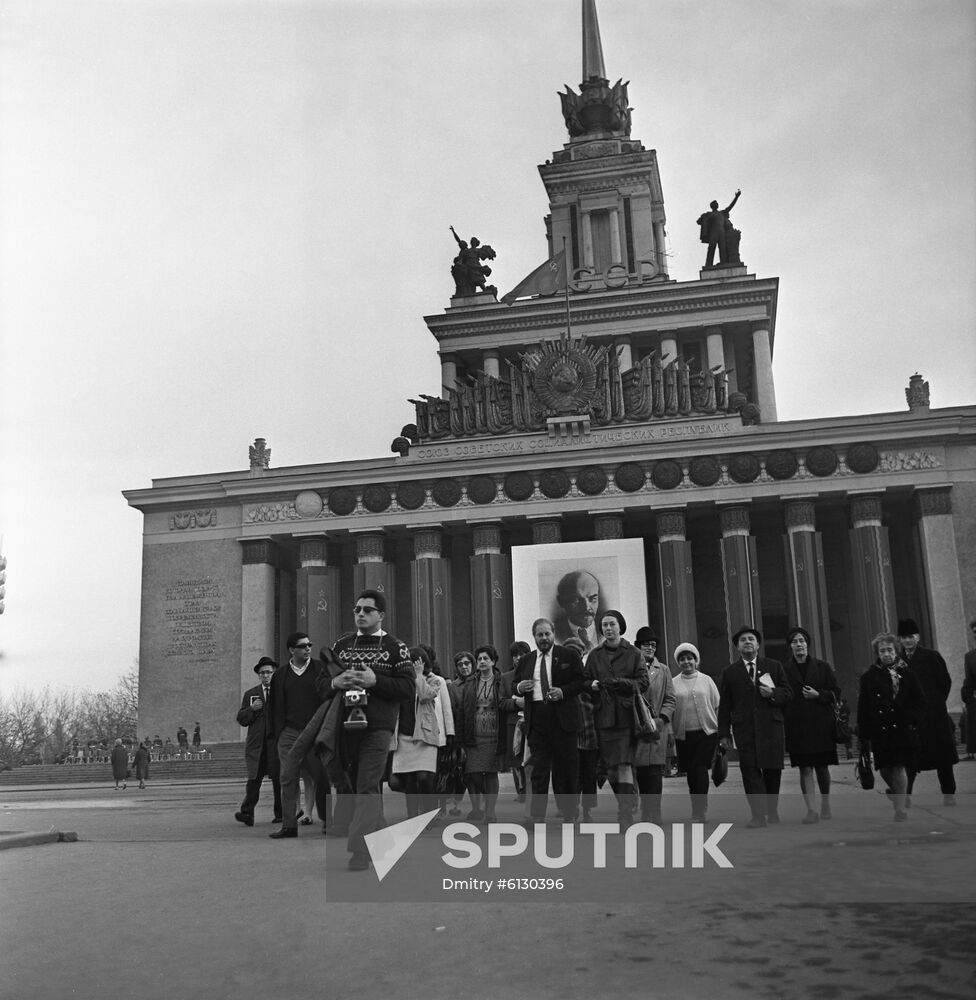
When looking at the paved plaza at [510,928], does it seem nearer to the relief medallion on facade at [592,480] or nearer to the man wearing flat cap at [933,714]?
the man wearing flat cap at [933,714]

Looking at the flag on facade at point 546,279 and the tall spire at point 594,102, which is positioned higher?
the tall spire at point 594,102

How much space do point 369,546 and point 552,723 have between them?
27.7 meters

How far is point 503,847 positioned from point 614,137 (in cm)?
4666

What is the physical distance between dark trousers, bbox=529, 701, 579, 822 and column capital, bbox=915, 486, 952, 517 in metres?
27.2

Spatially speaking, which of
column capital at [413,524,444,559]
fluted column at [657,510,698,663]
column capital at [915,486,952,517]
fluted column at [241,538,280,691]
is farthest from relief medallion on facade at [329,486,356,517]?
column capital at [915,486,952,517]

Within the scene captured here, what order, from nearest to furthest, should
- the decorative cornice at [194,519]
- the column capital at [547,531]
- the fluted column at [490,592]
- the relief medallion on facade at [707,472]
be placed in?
the relief medallion on facade at [707,472], the fluted column at [490,592], the column capital at [547,531], the decorative cornice at [194,519]

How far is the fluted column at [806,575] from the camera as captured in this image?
107 feet

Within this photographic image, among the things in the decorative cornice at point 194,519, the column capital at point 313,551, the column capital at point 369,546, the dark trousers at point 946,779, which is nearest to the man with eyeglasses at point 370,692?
the dark trousers at point 946,779

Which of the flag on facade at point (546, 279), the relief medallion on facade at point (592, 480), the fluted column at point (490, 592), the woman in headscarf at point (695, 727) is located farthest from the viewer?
the flag on facade at point (546, 279)

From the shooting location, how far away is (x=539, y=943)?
4293 millimetres

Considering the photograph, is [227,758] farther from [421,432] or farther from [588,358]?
[588,358]

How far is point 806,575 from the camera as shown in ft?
110

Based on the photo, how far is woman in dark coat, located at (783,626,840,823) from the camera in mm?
9102

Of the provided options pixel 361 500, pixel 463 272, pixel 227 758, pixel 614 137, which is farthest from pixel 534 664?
pixel 614 137
